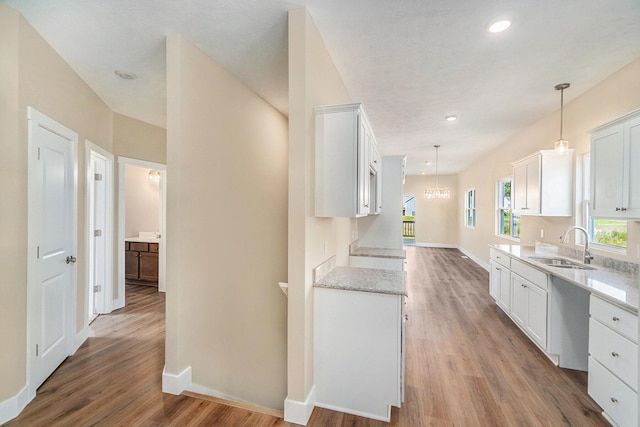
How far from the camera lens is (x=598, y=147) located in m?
2.61

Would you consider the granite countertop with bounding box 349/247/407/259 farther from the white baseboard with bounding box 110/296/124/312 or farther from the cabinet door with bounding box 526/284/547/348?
the white baseboard with bounding box 110/296/124/312

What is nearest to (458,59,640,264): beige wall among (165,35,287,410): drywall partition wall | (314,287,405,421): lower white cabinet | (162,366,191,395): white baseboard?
(314,287,405,421): lower white cabinet

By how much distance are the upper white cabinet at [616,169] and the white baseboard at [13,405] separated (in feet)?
15.4

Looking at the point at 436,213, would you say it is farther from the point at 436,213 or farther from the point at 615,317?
the point at 615,317

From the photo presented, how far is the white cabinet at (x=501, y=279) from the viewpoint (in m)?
3.68

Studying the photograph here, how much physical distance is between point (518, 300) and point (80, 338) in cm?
487

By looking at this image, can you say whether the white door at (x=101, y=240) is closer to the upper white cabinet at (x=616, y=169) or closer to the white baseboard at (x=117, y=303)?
the white baseboard at (x=117, y=303)

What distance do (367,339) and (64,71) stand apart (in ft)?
11.6

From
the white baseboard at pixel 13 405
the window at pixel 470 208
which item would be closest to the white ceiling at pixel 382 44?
the white baseboard at pixel 13 405

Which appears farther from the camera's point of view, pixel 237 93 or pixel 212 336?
pixel 237 93

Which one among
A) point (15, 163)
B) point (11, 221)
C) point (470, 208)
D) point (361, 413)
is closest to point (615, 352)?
point (361, 413)

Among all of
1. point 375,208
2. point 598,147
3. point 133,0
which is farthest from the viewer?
point 375,208

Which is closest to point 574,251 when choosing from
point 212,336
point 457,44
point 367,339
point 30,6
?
point 457,44

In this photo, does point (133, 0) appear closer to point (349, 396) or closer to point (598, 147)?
point (349, 396)
